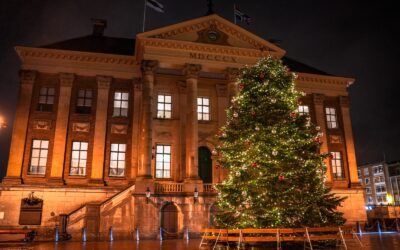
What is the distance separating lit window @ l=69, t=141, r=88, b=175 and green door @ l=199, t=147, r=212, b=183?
380 inches

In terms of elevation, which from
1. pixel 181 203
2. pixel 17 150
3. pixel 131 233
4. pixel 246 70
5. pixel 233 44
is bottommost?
pixel 131 233

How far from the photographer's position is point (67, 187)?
27.5 meters

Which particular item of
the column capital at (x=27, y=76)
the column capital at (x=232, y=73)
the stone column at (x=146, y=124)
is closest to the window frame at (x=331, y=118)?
the column capital at (x=232, y=73)

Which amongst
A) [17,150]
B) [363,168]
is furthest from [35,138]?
[363,168]

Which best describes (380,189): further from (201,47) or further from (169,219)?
(169,219)

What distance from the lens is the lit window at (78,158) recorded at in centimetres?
2859

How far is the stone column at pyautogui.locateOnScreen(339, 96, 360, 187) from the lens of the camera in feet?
112

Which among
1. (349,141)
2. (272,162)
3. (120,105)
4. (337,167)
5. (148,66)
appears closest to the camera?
(272,162)

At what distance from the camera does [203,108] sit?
3244 cm

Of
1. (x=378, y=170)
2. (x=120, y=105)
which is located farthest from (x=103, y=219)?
(x=378, y=170)

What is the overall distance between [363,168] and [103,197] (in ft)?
306

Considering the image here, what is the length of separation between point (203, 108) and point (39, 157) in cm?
1427

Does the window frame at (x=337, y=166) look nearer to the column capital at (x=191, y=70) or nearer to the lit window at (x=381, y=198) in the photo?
the column capital at (x=191, y=70)

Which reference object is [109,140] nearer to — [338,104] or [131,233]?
[131,233]
